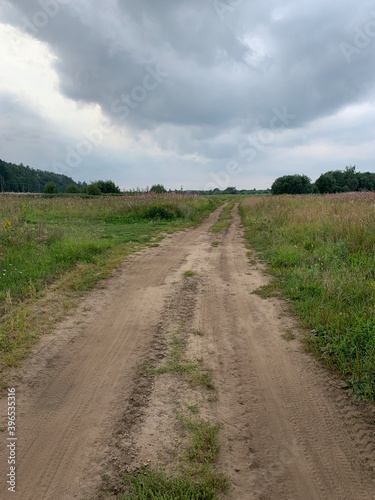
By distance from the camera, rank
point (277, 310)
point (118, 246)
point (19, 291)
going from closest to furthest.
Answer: point (277, 310) → point (19, 291) → point (118, 246)

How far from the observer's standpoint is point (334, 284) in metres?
5.29

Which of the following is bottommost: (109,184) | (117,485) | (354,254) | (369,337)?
(117,485)

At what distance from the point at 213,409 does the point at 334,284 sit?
330 cm

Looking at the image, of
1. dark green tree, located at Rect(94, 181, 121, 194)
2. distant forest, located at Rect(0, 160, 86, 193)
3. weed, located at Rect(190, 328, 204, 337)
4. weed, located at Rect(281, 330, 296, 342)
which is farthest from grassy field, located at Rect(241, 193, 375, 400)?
distant forest, located at Rect(0, 160, 86, 193)

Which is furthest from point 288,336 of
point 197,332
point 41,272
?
point 41,272

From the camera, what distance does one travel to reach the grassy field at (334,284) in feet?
11.7

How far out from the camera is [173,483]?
2.09 metres

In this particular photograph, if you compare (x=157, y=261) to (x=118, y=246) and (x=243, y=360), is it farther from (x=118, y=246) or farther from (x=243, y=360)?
(x=243, y=360)

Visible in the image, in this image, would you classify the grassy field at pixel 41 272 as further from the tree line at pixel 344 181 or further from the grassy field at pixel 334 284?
the tree line at pixel 344 181

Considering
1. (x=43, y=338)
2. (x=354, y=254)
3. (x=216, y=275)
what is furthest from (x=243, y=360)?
(x=354, y=254)

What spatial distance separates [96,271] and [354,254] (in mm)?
5422

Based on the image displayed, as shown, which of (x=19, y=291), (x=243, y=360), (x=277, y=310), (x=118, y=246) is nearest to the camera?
(x=243, y=360)

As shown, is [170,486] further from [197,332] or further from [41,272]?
[41,272]

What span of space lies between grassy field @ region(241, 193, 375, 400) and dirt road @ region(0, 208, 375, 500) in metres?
0.30
